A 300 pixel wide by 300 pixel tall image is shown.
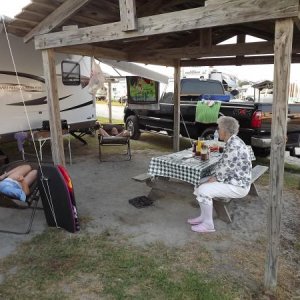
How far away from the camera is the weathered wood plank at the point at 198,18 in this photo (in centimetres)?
258

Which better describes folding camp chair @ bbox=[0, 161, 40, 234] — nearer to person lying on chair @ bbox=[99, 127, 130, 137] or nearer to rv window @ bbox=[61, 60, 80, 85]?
person lying on chair @ bbox=[99, 127, 130, 137]

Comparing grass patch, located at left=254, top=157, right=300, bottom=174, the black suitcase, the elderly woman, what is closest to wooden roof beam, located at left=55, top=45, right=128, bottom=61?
the black suitcase

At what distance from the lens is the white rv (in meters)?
6.64

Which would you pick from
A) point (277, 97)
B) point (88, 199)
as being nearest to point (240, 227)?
point (277, 97)

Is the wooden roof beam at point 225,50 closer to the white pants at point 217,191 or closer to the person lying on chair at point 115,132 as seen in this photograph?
the person lying on chair at point 115,132

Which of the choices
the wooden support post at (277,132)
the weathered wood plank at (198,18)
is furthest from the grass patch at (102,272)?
the weathered wood plank at (198,18)

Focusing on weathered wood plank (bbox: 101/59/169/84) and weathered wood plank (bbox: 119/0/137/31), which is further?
weathered wood plank (bbox: 101/59/169/84)

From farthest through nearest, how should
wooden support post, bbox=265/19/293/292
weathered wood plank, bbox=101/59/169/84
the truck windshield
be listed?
the truck windshield
weathered wood plank, bbox=101/59/169/84
wooden support post, bbox=265/19/293/292

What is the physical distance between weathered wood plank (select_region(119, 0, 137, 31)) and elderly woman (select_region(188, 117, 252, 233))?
1463 mm

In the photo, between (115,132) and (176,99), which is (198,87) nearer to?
(176,99)

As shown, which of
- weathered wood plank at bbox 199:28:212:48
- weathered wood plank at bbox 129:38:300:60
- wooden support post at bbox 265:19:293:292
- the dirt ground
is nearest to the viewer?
wooden support post at bbox 265:19:293:292

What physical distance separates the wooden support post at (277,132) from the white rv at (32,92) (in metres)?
5.38

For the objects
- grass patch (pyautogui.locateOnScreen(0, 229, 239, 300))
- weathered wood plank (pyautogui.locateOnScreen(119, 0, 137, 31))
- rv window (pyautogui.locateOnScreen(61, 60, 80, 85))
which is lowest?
grass patch (pyautogui.locateOnScreen(0, 229, 239, 300))

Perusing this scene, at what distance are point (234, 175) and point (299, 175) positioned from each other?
3.22 m
